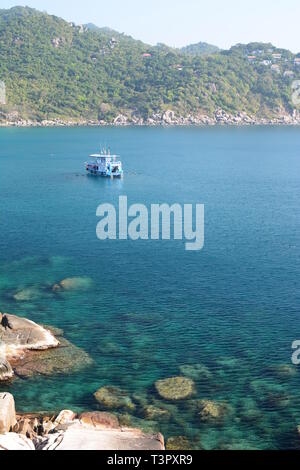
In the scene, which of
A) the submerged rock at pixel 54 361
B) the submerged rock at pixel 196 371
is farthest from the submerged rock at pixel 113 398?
the submerged rock at pixel 196 371

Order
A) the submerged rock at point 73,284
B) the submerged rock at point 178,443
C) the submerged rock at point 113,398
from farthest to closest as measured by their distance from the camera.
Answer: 1. the submerged rock at point 73,284
2. the submerged rock at point 113,398
3. the submerged rock at point 178,443

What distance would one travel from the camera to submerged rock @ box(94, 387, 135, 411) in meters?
42.0

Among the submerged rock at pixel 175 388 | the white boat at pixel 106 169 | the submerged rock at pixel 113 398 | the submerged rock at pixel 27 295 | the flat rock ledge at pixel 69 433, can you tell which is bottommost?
the flat rock ledge at pixel 69 433

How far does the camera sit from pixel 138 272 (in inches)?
2803

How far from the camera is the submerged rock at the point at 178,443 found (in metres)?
37.0

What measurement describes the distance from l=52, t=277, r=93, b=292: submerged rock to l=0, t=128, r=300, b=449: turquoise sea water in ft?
5.32

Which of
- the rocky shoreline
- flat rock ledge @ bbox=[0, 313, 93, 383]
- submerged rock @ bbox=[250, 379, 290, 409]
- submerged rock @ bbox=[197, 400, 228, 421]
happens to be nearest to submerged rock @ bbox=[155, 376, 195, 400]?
submerged rock @ bbox=[197, 400, 228, 421]

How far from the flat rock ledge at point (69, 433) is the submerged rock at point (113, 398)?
2479 mm

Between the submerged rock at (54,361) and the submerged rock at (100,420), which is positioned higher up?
the submerged rock at (54,361)

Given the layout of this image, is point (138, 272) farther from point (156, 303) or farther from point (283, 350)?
point (283, 350)

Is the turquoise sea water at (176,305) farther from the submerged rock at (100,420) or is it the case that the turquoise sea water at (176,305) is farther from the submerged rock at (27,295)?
the submerged rock at (100,420)

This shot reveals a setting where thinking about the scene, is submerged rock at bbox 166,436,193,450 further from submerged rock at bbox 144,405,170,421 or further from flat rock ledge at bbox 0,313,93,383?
flat rock ledge at bbox 0,313,93,383
